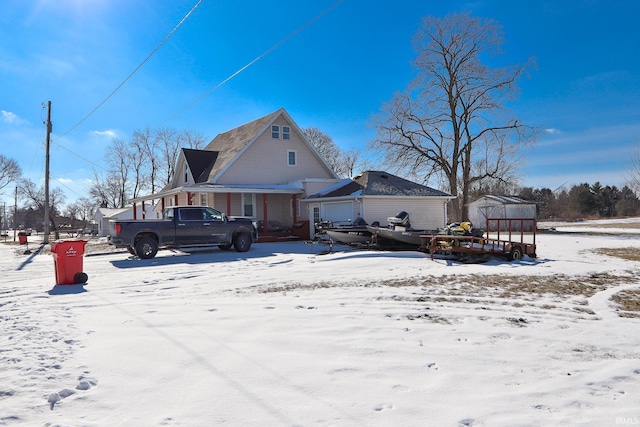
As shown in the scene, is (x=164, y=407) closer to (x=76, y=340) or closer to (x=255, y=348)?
(x=255, y=348)

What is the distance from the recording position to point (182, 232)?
15344mm

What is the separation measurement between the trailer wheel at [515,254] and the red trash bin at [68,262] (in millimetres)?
11905

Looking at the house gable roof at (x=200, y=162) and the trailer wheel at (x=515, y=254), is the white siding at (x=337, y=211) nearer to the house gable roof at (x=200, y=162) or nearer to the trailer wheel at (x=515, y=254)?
the house gable roof at (x=200, y=162)

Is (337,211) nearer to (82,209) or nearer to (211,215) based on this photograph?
(211,215)

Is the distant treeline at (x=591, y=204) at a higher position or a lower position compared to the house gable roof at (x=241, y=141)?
lower

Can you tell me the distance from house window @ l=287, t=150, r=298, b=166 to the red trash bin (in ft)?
61.8

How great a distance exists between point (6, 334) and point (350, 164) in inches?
2096

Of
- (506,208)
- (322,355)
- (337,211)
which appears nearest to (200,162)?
(337,211)

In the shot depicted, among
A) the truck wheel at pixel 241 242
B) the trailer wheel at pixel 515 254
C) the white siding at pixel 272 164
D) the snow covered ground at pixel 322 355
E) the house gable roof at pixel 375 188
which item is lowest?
the snow covered ground at pixel 322 355

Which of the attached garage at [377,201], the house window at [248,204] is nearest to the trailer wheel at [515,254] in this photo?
the attached garage at [377,201]

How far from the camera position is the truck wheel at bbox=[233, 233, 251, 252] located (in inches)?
652

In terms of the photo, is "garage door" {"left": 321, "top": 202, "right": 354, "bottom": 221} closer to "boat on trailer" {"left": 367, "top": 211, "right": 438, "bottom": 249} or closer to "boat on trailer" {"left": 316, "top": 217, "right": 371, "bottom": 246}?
"boat on trailer" {"left": 316, "top": 217, "right": 371, "bottom": 246}

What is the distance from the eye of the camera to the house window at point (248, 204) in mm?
25000

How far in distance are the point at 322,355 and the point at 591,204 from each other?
7849 centimetres
